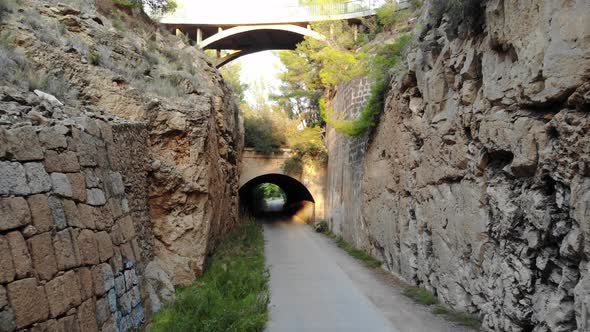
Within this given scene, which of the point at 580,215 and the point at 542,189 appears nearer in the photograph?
the point at 580,215

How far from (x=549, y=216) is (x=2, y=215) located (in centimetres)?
545

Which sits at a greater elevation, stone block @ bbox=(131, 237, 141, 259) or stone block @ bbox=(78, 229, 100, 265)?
stone block @ bbox=(78, 229, 100, 265)

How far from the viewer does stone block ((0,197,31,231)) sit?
3588 mm

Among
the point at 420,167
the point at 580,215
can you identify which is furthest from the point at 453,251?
the point at 580,215

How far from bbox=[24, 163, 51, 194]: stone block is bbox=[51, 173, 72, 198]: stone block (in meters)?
0.09

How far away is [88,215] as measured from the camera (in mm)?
4953

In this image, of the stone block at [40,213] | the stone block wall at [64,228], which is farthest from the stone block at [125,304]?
the stone block at [40,213]

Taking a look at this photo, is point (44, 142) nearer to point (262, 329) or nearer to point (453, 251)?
point (262, 329)

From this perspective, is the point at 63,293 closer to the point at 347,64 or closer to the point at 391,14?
the point at 347,64

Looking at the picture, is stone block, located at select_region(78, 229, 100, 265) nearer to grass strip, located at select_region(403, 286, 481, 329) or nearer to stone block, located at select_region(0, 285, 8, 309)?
stone block, located at select_region(0, 285, 8, 309)

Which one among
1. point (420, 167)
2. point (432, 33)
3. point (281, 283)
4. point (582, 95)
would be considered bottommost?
point (281, 283)

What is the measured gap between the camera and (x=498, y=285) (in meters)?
5.59

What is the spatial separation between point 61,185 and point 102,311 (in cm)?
153

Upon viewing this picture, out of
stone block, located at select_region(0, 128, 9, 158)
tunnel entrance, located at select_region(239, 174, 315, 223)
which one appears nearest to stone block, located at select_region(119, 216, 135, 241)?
stone block, located at select_region(0, 128, 9, 158)
